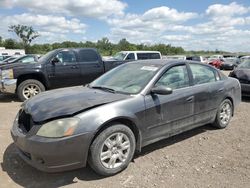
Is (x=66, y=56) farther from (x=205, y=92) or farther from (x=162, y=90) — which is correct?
(x=162, y=90)

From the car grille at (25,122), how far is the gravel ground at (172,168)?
1.99 ft

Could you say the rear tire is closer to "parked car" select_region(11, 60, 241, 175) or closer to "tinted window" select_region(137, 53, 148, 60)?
"parked car" select_region(11, 60, 241, 175)

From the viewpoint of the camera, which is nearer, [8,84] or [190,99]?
[190,99]

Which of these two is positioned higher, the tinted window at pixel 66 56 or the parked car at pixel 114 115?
the tinted window at pixel 66 56

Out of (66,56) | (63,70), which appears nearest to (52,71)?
A: (63,70)

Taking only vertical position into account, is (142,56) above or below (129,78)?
above

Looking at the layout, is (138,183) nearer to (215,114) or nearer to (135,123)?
(135,123)

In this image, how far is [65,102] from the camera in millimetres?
3715

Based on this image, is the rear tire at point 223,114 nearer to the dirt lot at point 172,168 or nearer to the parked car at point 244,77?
the dirt lot at point 172,168

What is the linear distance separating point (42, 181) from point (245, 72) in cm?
A: 765

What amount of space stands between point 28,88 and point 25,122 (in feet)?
17.1

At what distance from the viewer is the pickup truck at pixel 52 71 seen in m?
8.51

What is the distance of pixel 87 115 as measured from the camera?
3426 mm

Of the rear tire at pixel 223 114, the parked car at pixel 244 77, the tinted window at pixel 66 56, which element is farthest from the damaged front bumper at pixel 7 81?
the parked car at pixel 244 77
